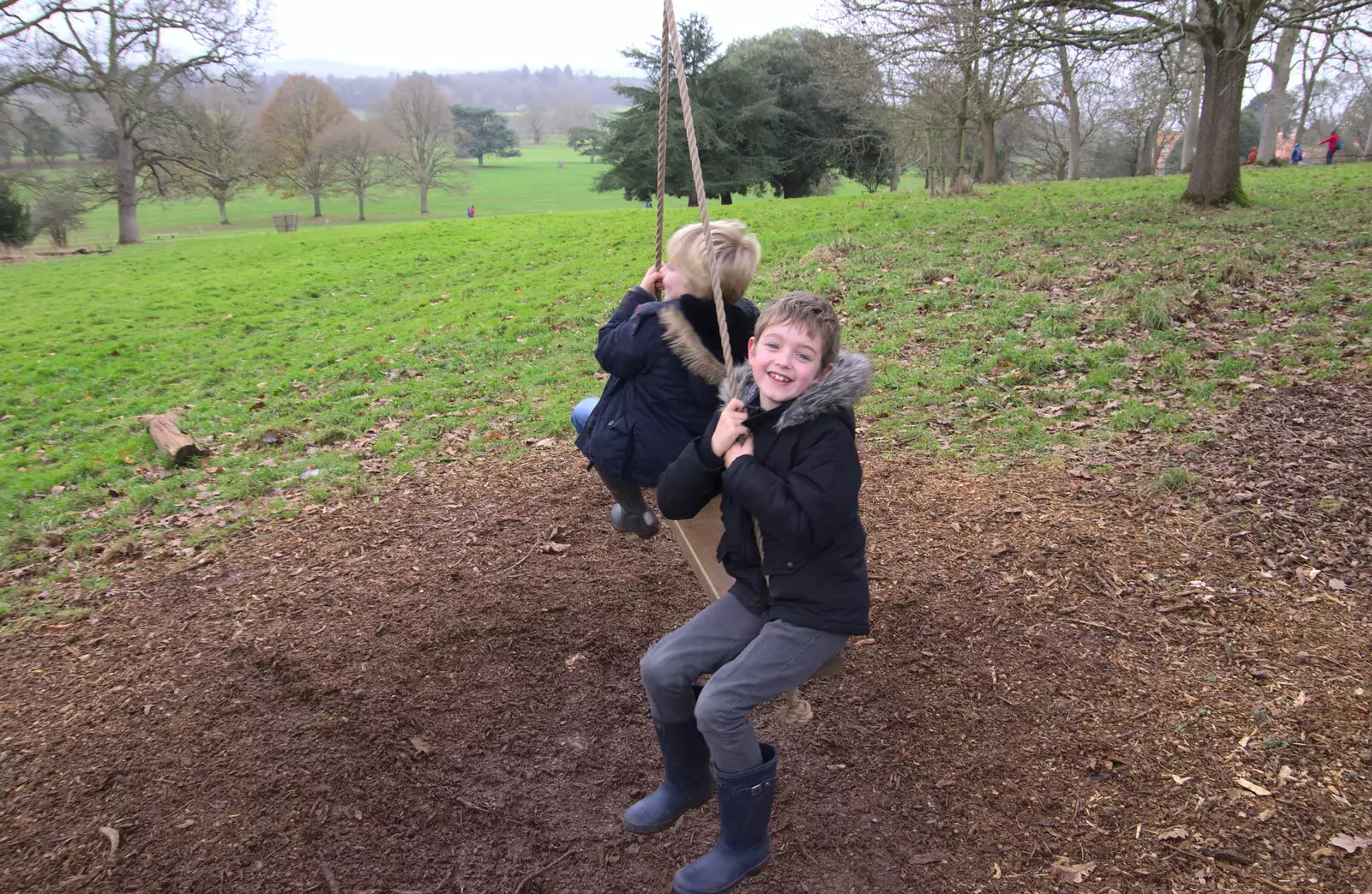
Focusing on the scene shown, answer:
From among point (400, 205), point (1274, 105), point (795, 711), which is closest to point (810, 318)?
point (795, 711)

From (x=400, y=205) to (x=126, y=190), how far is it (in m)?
31.3

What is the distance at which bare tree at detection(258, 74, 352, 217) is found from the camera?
50969 mm

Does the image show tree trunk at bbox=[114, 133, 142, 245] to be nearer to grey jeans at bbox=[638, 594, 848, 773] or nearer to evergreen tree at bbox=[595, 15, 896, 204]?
evergreen tree at bbox=[595, 15, 896, 204]

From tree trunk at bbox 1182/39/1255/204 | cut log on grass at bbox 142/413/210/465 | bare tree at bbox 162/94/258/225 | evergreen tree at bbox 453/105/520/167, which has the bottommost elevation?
cut log on grass at bbox 142/413/210/465

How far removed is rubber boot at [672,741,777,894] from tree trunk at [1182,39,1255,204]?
14.1 metres

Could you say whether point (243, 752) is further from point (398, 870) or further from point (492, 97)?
point (492, 97)

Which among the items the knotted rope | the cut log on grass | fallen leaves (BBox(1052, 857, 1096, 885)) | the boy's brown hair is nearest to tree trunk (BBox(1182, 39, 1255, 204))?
the knotted rope

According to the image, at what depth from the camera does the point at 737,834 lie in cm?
283

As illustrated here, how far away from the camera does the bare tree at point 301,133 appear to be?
50969 mm

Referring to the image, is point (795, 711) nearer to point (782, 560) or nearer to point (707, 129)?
point (782, 560)

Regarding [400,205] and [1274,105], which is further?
[400,205]

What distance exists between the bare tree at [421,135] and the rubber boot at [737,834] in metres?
57.4

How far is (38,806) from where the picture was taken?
335 centimetres

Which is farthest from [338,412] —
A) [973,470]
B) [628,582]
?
[973,470]
